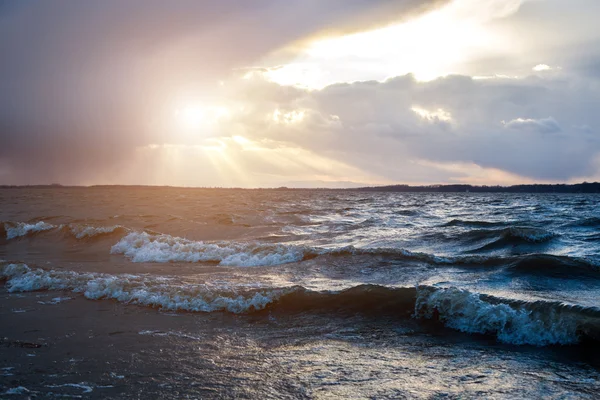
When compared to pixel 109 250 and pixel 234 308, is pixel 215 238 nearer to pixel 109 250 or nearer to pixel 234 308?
pixel 109 250

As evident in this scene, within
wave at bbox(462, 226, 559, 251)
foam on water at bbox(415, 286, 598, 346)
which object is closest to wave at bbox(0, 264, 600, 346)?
foam on water at bbox(415, 286, 598, 346)

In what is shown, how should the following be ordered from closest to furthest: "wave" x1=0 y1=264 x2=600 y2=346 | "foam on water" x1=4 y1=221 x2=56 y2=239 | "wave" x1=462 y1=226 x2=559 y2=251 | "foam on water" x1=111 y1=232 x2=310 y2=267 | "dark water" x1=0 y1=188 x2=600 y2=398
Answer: "dark water" x1=0 y1=188 x2=600 y2=398, "wave" x1=0 y1=264 x2=600 y2=346, "foam on water" x1=111 y1=232 x2=310 y2=267, "wave" x1=462 y1=226 x2=559 y2=251, "foam on water" x1=4 y1=221 x2=56 y2=239

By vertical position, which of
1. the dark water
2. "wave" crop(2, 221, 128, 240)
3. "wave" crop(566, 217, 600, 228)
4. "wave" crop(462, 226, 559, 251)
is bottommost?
the dark water

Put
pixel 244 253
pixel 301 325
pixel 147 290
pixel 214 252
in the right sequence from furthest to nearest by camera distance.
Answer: pixel 214 252, pixel 244 253, pixel 147 290, pixel 301 325

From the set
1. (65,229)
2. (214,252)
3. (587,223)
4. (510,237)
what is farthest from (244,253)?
(587,223)

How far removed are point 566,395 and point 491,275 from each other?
27.3 ft

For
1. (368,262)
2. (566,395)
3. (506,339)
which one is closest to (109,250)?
(368,262)

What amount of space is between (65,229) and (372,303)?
21.0 m

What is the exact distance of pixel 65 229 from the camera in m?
25.1

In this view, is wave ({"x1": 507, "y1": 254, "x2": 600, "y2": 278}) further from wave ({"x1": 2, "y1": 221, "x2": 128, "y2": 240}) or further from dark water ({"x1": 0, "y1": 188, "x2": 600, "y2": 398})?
wave ({"x1": 2, "y1": 221, "x2": 128, "y2": 240})

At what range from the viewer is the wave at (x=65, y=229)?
2347 cm

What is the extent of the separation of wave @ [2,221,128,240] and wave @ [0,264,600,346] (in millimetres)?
10464

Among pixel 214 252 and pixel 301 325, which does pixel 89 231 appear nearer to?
pixel 214 252

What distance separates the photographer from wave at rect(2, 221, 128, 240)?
23469mm
